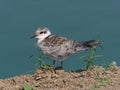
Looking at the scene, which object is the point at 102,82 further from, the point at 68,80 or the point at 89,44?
the point at 89,44

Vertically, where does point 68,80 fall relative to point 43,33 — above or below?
below

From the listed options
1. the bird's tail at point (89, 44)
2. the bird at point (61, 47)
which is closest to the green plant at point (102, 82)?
the bird's tail at point (89, 44)

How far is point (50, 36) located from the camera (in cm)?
1061

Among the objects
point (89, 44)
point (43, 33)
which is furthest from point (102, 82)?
point (43, 33)

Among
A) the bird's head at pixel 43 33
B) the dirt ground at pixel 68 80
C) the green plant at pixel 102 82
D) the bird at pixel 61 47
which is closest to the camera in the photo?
the green plant at pixel 102 82

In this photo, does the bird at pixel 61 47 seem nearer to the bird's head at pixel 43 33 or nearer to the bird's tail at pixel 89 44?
the bird's tail at pixel 89 44

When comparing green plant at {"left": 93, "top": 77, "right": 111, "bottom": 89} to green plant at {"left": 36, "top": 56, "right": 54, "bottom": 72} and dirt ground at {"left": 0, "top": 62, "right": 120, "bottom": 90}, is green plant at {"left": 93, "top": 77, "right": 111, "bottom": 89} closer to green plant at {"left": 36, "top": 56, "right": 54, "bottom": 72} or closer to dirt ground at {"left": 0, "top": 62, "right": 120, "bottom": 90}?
dirt ground at {"left": 0, "top": 62, "right": 120, "bottom": 90}

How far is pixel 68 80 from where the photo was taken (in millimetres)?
9109

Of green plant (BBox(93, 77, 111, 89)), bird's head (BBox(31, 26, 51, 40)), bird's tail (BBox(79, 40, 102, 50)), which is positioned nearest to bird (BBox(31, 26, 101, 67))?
bird's tail (BBox(79, 40, 102, 50))

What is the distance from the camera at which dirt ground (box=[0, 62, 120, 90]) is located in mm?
8805

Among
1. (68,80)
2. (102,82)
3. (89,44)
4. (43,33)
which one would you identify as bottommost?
(102,82)

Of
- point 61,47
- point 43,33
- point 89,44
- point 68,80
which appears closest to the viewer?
point 68,80

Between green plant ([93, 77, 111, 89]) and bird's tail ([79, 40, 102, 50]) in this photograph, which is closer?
green plant ([93, 77, 111, 89])

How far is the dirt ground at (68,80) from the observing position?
8.80 m
